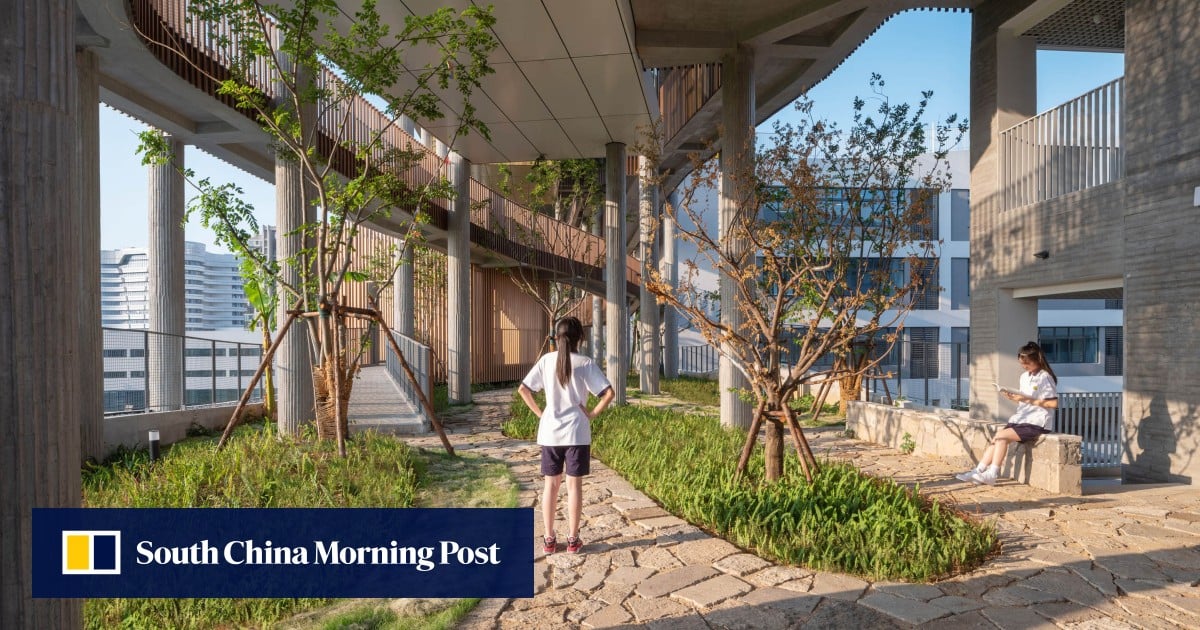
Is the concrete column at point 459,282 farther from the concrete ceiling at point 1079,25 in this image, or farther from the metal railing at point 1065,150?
the concrete ceiling at point 1079,25

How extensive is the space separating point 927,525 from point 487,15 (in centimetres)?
630

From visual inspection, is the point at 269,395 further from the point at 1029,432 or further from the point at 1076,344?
the point at 1076,344

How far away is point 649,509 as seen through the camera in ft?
19.3

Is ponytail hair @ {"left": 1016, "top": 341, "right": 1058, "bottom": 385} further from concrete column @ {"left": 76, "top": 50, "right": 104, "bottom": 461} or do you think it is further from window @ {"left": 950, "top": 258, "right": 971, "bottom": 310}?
window @ {"left": 950, "top": 258, "right": 971, "bottom": 310}

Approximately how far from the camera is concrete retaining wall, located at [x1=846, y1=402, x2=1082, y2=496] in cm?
684

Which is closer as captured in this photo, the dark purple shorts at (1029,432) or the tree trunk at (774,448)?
the tree trunk at (774,448)

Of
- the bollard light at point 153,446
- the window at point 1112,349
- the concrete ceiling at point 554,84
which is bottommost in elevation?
the window at point 1112,349

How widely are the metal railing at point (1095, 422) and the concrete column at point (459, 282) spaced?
35.3 feet

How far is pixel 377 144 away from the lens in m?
8.44

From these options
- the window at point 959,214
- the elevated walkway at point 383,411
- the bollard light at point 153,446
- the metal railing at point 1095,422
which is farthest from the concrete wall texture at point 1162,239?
the window at point 959,214

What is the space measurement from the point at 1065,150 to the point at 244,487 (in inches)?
418

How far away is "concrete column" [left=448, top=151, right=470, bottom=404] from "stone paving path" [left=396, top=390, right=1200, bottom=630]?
942 cm

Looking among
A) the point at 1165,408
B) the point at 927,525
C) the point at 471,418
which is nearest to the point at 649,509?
the point at 927,525

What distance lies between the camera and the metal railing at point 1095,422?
10.3 metres
